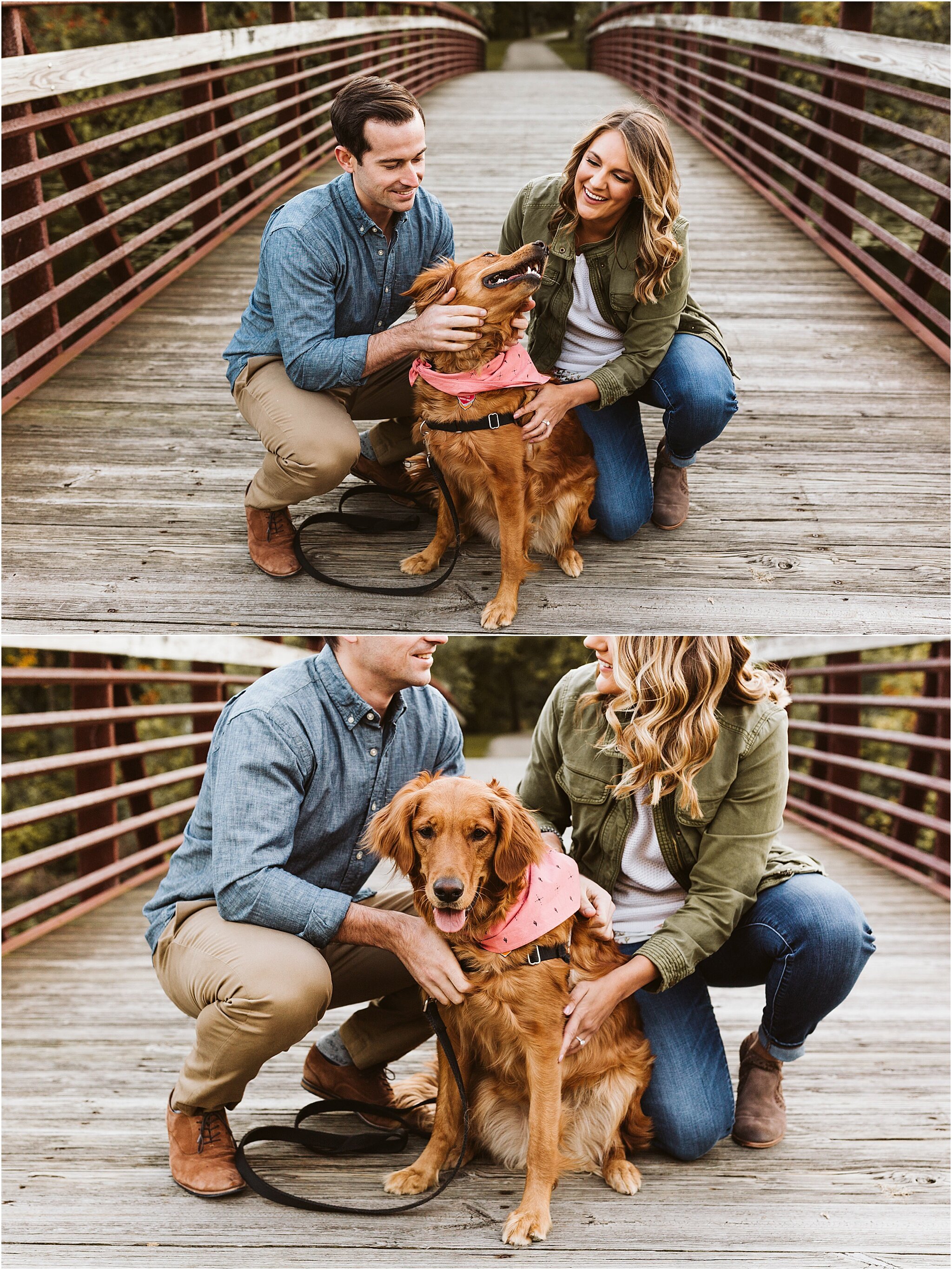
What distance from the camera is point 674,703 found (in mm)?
2219

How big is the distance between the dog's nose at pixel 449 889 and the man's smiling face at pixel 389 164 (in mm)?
1765

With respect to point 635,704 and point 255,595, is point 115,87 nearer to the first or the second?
point 255,595

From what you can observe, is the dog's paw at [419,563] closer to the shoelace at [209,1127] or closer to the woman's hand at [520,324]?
the woman's hand at [520,324]

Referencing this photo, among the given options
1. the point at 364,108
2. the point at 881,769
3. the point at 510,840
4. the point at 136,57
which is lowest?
the point at 881,769

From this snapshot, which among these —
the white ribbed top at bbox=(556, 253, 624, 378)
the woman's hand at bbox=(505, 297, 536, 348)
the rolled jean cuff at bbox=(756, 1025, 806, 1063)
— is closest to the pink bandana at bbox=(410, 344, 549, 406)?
the woman's hand at bbox=(505, 297, 536, 348)

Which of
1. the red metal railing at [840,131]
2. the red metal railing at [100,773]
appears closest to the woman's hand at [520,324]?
the red metal railing at [100,773]

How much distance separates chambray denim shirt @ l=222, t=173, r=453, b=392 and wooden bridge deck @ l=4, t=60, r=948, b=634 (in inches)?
22.8

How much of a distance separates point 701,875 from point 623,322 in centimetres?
154

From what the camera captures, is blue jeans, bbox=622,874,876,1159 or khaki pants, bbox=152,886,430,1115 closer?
khaki pants, bbox=152,886,430,1115

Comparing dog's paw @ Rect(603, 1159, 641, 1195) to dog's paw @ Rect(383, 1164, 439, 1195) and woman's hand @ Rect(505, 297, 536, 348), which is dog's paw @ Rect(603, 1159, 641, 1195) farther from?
woman's hand @ Rect(505, 297, 536, 348)

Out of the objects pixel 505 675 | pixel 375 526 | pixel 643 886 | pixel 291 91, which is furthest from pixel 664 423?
pixel 505 675

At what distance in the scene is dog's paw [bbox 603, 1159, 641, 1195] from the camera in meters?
2.07

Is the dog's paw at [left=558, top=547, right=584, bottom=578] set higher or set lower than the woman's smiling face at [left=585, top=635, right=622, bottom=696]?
higher

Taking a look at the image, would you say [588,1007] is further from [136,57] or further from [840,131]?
[840,131]
